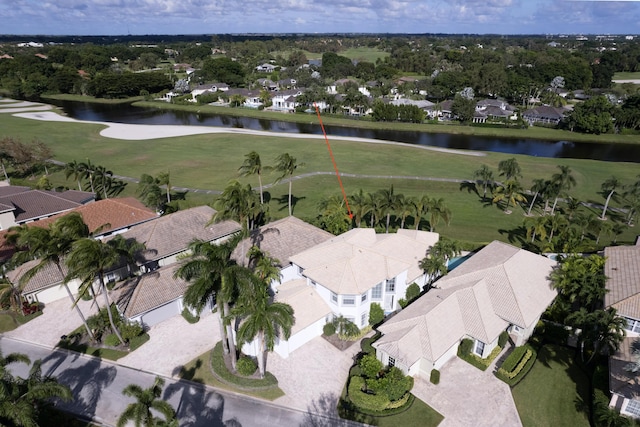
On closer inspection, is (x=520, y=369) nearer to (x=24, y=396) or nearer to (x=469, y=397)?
(x=469, y=397)

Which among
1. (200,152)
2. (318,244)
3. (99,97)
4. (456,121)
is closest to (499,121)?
(456,121)

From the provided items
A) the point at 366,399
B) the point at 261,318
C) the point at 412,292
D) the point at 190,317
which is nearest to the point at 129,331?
the point at 190,317

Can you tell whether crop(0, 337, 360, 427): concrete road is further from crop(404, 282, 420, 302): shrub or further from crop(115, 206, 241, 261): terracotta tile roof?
crop(404, 282, 420, 302): shrub

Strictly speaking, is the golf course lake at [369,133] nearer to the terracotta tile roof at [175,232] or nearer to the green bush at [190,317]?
the terracotta tile roof at [175,232]

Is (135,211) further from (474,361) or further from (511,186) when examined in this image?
(511,186)

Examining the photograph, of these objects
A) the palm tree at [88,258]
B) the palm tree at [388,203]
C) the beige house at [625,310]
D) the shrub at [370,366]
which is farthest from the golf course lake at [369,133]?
the palm tree at [88,258]

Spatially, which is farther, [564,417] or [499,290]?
[499,290]

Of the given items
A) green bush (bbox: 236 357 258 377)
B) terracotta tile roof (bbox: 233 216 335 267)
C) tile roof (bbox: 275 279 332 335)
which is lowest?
green bush (bbox: 236 357 258 377)

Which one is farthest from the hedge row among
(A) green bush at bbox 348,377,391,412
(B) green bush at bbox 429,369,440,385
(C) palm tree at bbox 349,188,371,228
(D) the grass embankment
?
(C) palm tree at bbox 349,188,371,228
